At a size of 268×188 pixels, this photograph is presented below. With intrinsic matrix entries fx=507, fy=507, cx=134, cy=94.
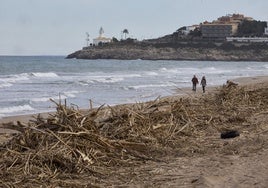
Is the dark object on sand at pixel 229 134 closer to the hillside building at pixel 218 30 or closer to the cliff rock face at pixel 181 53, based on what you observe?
the cliff rock face at pixel 181 53

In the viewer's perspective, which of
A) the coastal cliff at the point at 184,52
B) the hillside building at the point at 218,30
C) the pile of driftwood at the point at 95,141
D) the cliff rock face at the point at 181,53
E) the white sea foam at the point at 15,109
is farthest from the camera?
the hillside building at the point at 218,30

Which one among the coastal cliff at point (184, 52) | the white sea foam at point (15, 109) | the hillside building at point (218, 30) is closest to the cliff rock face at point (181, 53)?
the coastal cliff at point (184, 52)

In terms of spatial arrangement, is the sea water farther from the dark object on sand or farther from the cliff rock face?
the cliff rock face

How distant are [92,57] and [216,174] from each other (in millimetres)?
134834

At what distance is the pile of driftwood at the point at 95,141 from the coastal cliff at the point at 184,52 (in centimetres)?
11999

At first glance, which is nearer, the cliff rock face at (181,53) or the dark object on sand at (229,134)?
the dark object on sand at (229,134)

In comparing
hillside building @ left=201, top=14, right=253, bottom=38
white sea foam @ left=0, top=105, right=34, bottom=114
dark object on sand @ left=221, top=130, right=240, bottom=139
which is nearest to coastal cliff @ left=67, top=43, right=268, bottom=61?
hillside building @ left=201, top=14, right=253, bottom=38

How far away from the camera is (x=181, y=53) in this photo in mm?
132250

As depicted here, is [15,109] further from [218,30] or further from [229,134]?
[218,30]

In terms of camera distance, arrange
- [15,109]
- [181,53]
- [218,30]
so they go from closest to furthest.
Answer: [15,109]
[181,53]
[218,30]

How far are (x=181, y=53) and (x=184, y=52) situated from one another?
1016 millimetres

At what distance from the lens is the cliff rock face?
128 m

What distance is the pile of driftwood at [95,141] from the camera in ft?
19.7

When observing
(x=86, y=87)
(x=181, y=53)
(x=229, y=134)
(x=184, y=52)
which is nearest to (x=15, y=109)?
→ (x=229, y=134)
